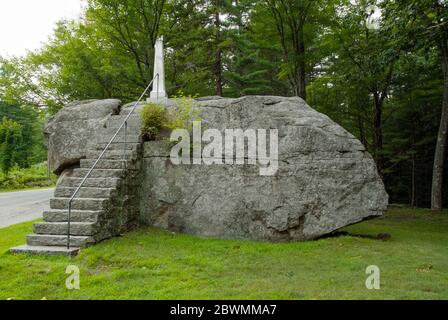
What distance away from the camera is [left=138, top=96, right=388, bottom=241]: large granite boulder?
23.4 feet

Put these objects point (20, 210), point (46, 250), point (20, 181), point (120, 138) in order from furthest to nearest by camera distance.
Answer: point (20, 181) < point (20, 210) < point (120, 138) < point (46, 250)

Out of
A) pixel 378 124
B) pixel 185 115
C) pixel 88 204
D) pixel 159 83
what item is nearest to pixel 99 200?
pixel 88 204

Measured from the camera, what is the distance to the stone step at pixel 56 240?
6.23m

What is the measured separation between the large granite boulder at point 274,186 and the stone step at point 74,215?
155 cm

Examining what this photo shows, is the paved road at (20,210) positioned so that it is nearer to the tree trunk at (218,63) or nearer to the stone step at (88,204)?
the stone step at (88,204)

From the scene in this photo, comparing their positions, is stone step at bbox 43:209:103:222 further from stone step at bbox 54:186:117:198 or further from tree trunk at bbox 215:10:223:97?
tree trunk at bbox 215:10:223:97

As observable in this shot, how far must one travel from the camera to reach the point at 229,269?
5367 millimetres

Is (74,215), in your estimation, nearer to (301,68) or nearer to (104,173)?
(104,173)

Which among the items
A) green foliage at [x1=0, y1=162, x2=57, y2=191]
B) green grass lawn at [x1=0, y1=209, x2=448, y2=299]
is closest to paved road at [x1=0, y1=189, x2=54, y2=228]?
green grass lawn at [x1=0, y1=209, x2=448, y2=299]

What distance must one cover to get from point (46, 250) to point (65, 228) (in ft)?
1.82

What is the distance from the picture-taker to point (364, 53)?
10.9 m

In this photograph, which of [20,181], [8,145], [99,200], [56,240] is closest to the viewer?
[56,240]

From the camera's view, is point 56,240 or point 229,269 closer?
point 229,269

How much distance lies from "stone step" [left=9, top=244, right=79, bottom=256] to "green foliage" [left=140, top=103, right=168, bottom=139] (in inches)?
126
